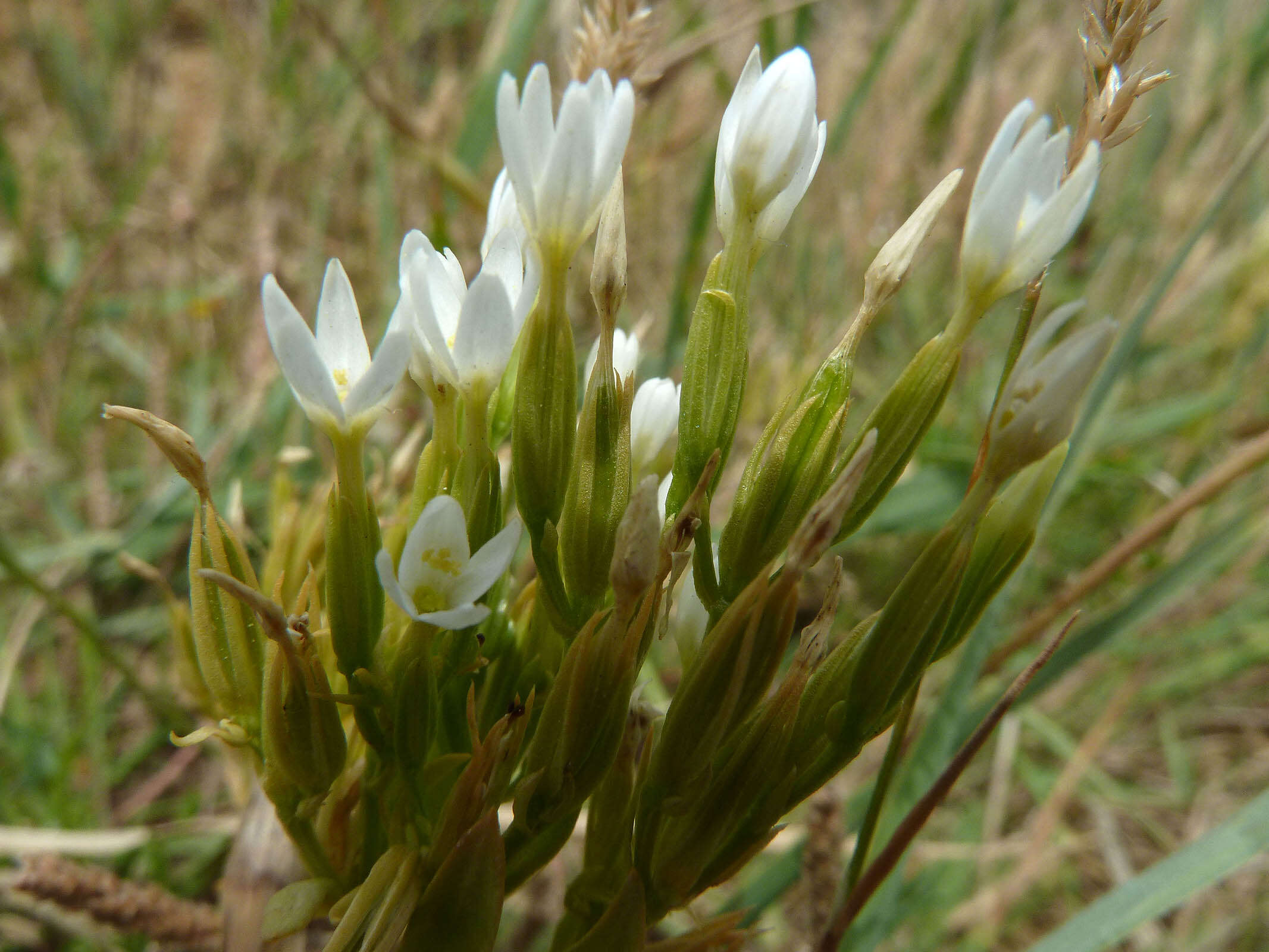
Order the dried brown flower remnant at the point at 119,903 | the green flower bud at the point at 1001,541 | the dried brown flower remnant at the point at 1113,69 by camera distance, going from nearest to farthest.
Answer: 1. the dried brown flower remnant at the point at 1113,69
2. the green flower bud at the point at 1001,541
3. the dried brown flower remnant at the point at 119,903

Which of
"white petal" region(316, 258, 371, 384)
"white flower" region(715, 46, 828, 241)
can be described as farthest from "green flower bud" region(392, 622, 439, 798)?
"white flower" region(715, 46, 828, 241)

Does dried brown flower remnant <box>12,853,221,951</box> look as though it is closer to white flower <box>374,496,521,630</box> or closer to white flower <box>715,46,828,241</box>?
white flower <box>374,496,521,630</box>

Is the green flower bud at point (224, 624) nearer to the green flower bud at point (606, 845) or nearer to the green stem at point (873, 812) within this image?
the green flower bud at point (606, 845)

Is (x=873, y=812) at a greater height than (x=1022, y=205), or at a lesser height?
lesser

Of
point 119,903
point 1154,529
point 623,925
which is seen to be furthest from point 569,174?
point 1154,529

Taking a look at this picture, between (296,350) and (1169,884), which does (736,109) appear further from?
(1169,884)

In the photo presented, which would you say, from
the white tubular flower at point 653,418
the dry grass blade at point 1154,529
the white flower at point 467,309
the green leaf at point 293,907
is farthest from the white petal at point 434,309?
the dry grass blade at point 1154,529
